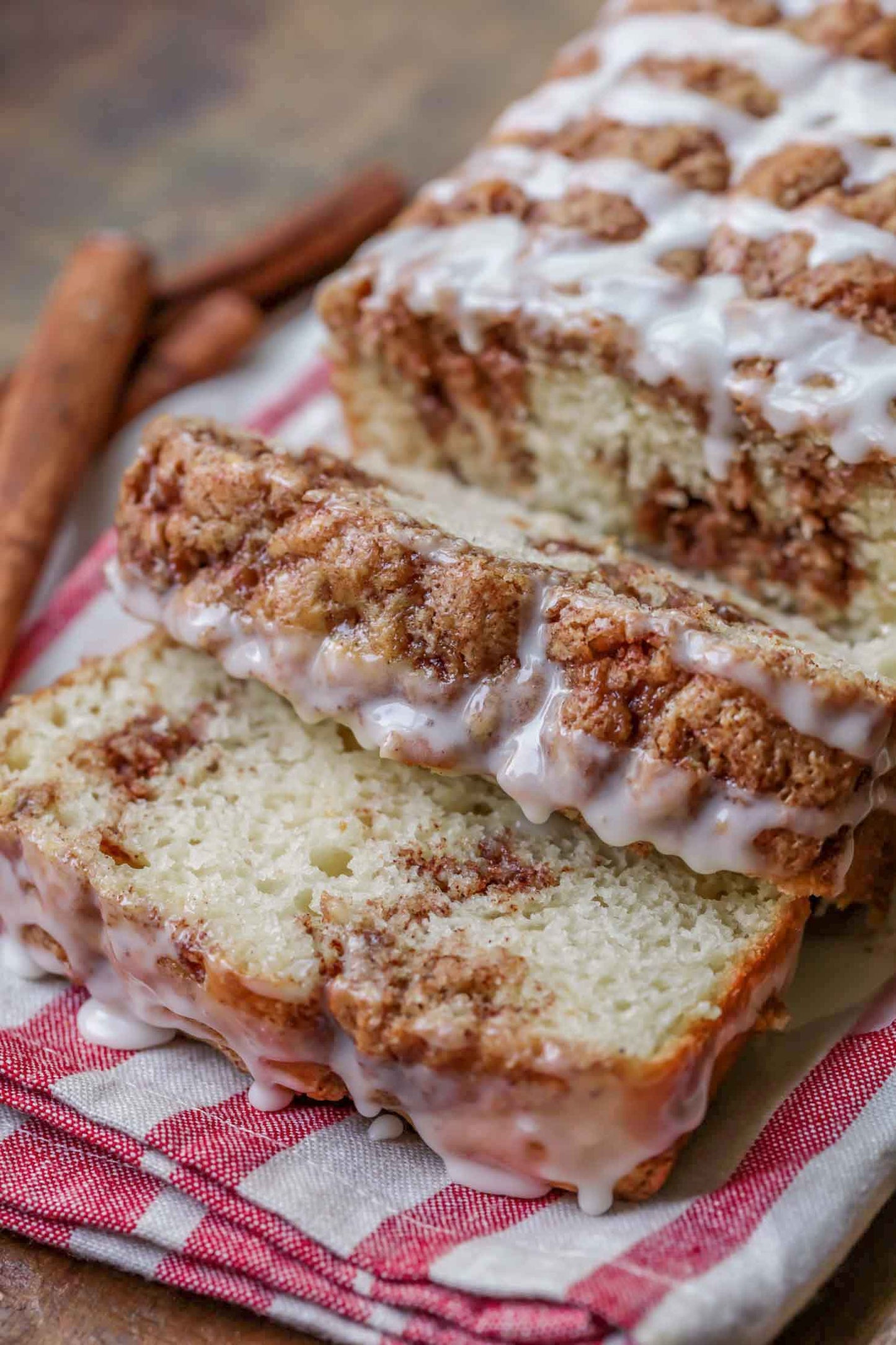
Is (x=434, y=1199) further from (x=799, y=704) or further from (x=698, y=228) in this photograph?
(x=698, y=228)

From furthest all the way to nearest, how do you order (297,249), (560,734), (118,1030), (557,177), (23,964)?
(297,249) → (557,177) → (23,964) → (118,1030) → (560,734)

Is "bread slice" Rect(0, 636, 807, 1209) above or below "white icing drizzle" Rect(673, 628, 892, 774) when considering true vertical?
below

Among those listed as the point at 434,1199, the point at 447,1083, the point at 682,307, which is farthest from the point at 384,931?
the point at 682,307

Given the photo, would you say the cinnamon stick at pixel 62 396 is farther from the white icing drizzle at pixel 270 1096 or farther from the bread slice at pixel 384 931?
the white icing drizzle at pixel 270 1096

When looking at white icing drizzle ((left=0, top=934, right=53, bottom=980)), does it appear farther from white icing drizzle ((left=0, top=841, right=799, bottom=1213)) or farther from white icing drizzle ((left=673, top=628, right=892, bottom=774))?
white icing drizzle ((left=673, top=628, right=892, bottom=774))

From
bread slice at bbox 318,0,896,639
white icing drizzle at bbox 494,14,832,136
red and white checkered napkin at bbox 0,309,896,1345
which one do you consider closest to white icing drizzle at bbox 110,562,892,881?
red and white checkered napkin at bbox 0,309,896,1345
